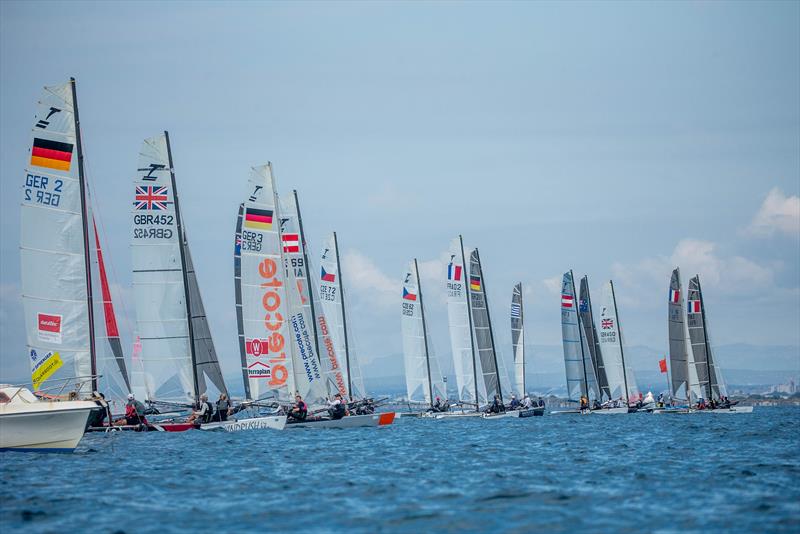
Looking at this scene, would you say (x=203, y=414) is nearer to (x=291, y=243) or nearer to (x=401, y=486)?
(x=291, y=243)

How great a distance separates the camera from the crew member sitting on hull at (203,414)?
128ft

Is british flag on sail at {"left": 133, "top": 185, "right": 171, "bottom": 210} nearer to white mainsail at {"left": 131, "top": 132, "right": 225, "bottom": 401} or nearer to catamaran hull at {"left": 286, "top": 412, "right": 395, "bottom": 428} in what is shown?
white mainsail at {"left": 131, "top": 132, "right": 225, "bottom": 401}

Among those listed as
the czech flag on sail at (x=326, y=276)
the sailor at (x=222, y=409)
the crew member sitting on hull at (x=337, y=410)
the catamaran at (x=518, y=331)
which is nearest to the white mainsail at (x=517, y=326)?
the catamaran at (x=518, y=331)

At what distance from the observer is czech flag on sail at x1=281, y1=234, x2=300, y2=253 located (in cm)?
4911

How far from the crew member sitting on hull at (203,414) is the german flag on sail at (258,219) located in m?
8.00

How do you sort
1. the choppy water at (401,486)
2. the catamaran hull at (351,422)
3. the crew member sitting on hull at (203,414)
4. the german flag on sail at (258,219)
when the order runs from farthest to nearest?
the german flag on sail at (258,219)
the catamaran hull at (351,422)
the crew member sitting on hull at (203,414)
the choppy water at (401,486)

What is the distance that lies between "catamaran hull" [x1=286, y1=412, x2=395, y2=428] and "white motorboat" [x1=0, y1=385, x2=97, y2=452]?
1452 centimetres

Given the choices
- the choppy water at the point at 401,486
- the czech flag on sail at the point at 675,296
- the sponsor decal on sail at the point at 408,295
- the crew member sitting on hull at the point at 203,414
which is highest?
the sponsor decal on sail at the point at 408,295

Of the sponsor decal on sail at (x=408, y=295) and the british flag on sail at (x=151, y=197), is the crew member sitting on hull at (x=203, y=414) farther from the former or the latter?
the sponsor decal on sail at (x=408, y=295)

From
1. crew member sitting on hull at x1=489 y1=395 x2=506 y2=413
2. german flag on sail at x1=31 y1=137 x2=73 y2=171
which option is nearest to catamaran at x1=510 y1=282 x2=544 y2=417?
crew member sitting on hull at x1=489 y1=395 x2=506 y2=413

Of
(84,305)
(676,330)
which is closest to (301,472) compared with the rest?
(84,305)

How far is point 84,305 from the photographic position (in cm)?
3303

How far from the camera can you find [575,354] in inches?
2830

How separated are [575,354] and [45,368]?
151ft
